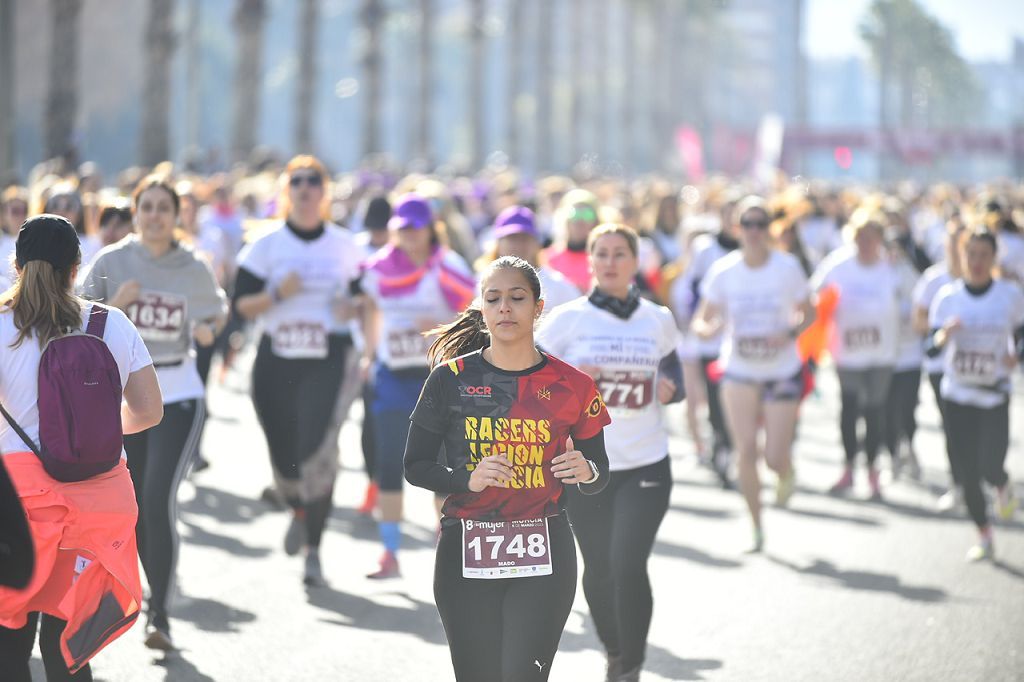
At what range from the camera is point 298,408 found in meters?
9.39

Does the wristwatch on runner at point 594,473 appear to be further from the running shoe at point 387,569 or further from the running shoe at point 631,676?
the running shoe at point 387,569

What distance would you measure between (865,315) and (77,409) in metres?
8.15

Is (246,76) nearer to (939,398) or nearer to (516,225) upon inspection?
(939,398)

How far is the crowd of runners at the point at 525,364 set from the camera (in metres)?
5.49

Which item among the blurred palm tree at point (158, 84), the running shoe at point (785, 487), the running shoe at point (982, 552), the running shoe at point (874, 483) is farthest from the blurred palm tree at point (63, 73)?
the running shoe at point (982, 552)

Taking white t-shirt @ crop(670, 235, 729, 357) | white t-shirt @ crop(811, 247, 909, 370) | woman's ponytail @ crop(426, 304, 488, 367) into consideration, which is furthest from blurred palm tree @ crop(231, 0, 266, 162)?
woman's ponytail @ crop(426, 304, 488, 367)

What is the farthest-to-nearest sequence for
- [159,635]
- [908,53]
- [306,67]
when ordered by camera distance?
1. [908,53]
2. [306,67]
3. [159,635]

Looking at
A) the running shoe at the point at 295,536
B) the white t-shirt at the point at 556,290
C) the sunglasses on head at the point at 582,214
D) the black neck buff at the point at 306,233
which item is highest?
the sunglasses on head at the point at 582,214

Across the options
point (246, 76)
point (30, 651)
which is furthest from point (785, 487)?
point (246, 76)

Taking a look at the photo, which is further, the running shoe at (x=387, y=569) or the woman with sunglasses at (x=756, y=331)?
the woman with sunglasses at (x=756, y=331)

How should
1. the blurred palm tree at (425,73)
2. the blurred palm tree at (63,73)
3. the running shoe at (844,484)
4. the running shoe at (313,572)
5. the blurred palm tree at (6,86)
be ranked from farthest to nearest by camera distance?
the blurred palm tree at (425,73) < the blurred palm tree at (63,73) < the blurred palm tree at (6,86) < the running shoe at (844,484) < the running shoe at (313,572)

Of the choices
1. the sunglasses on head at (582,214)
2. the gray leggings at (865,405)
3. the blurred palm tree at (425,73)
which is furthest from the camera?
the blurred palm tree at (425,73)

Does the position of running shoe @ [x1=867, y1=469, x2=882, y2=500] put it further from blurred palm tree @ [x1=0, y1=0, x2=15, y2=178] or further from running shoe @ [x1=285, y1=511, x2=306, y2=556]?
blurred palm tree @ [x1=0, y1=0, x2=15, y2=178]

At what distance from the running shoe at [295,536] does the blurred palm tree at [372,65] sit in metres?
31.8
